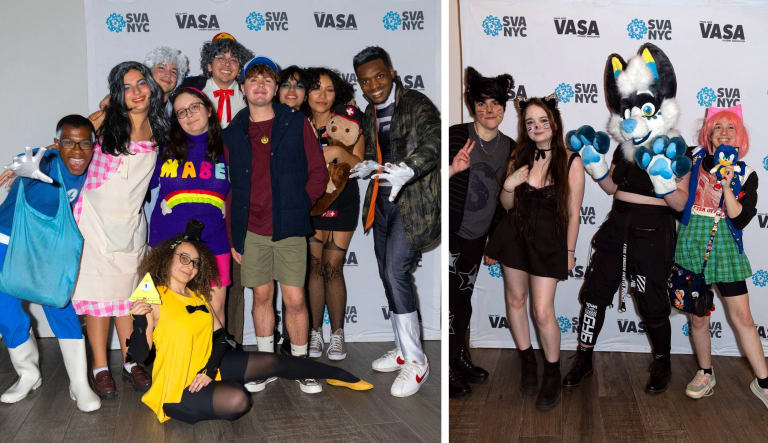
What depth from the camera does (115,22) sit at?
12.1 ft

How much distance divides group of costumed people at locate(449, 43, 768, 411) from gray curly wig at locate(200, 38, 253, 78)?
1154 mm

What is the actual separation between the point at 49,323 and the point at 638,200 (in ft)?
8.60

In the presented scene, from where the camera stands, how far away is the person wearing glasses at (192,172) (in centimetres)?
315

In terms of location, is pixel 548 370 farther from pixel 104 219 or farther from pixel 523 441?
pixel 104 219

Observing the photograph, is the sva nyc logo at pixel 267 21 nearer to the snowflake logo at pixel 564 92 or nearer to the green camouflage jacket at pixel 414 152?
the green camouflage jacket at pixel 414 152

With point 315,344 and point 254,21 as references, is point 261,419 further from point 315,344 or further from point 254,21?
point 254,21

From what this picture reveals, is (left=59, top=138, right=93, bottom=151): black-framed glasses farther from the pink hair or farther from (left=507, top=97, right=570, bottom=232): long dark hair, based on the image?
the pink hair

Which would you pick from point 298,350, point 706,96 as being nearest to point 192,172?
point 298,350

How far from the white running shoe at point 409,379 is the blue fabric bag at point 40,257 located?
1.45 m

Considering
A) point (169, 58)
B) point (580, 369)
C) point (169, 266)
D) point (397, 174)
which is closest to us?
point (397, 174)

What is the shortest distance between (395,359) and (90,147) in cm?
170

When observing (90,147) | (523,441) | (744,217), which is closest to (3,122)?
(90,147)

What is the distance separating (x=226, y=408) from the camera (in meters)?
2.89

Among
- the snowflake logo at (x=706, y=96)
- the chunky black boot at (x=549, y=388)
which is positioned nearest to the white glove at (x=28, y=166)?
the chunky black boot at (x=549, y=388)
